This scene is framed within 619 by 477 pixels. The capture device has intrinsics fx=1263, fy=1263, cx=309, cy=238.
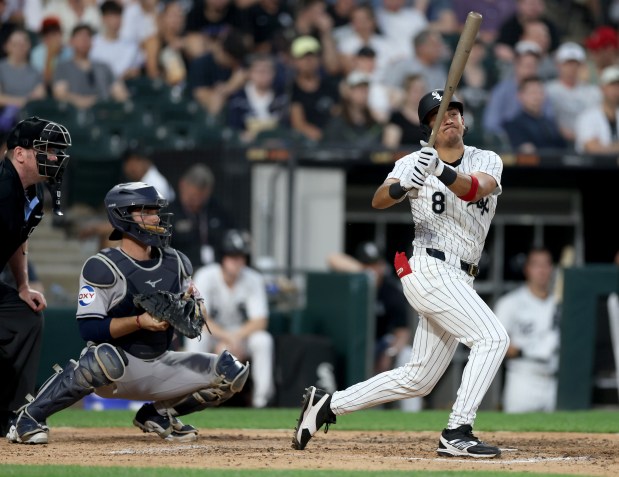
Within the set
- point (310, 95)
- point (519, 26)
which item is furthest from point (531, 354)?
point (519, 26)

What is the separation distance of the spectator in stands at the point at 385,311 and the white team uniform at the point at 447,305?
15.4 ft

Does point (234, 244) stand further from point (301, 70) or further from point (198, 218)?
point (301, 70)

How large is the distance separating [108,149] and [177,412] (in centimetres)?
525

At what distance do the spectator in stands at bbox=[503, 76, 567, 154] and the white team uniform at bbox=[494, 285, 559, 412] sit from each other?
2238mm

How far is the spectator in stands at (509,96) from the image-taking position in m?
12.6

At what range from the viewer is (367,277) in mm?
10125

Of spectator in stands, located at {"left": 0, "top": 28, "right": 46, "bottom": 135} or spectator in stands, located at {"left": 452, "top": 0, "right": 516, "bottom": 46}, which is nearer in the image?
spectator in stands, located at {"left": 0, "top": 28, "right": 46, "bottom": 135}

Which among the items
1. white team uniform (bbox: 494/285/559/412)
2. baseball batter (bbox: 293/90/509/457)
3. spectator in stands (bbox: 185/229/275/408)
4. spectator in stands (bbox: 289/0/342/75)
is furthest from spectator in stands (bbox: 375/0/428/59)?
baseball batter (bbox: 293/90/509/457)

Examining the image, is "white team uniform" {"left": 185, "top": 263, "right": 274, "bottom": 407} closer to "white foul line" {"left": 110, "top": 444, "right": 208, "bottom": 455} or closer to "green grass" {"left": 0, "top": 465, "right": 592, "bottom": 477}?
"white foul line" {"left": 110, "top": 444, "right": 208, "bottom": 455}

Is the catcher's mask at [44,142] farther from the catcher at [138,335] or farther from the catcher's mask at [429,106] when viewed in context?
the catcher's mask at [429,106]

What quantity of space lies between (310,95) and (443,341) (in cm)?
697

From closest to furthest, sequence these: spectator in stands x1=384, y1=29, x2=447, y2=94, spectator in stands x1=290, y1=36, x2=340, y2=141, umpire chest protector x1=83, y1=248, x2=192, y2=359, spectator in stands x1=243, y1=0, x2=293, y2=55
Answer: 1. umpire chest protector x1=83, y1=248, x2=192, y2=359
2. spectator in stands x1=290, y1=36, x2=340, y2=141
3. spectator in stands x1=384, y1=29, x2=447, y2=94
4. spectator in stands x1=243, y1=0, x2=293, y2=55

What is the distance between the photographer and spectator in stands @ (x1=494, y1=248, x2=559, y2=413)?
10.2m

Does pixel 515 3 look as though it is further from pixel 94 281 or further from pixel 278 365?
pixel 94 281
